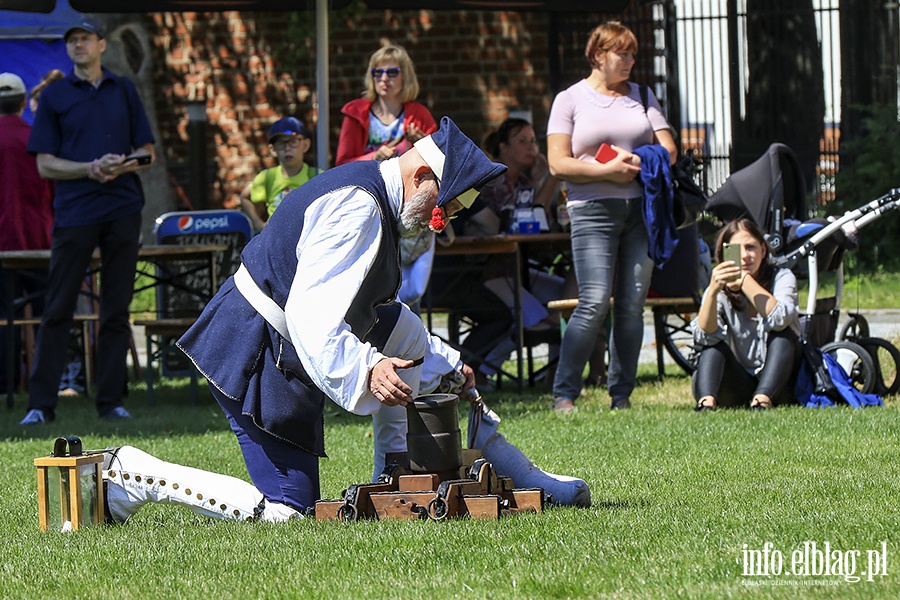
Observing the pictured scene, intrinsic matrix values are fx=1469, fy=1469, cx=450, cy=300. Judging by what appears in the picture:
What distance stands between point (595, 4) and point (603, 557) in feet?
24.3

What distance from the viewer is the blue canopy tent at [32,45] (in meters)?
13.8

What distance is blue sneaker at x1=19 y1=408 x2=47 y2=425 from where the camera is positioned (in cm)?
859

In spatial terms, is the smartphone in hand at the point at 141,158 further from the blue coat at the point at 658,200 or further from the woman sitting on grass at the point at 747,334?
the woman sitting on grass at the point at 747,334

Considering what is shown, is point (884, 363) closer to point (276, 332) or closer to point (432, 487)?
point (432, 487)

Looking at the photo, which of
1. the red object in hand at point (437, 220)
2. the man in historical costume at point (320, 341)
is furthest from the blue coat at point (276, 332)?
the red object in hand at point (437, 220)

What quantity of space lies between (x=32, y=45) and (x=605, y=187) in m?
7.87

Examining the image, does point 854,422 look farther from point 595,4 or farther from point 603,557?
point 595,4

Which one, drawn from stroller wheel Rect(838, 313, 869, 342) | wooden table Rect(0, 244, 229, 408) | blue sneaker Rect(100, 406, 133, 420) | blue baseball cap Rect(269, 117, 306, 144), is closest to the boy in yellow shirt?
blue baseball cap Rect(269, 117, 306, 144)

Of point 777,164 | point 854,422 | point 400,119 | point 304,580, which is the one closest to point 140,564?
point 304,580

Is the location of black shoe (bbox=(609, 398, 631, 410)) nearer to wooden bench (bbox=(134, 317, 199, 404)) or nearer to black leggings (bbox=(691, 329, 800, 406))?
black leggings (bbox=(691, 329, 800, 406))

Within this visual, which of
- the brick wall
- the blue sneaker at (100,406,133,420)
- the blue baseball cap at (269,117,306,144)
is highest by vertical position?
the brick wall

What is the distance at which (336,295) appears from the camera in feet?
14.1

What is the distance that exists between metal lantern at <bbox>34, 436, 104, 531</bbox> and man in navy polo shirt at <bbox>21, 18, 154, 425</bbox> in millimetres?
3972

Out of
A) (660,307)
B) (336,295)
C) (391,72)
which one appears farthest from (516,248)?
(336,295)
